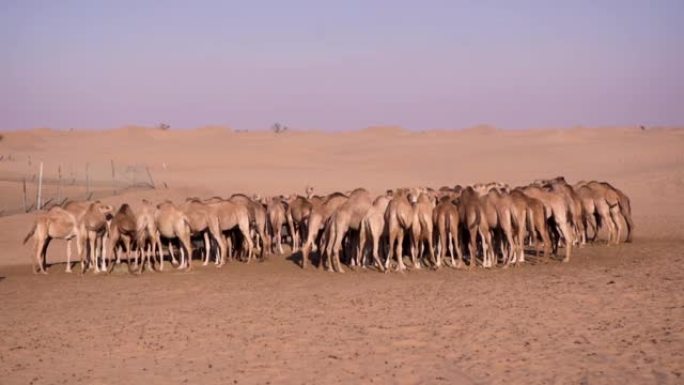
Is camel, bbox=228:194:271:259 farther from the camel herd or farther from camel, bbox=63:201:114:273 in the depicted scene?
camel, bbox=63:201:114:273

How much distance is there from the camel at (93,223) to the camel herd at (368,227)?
0.02m

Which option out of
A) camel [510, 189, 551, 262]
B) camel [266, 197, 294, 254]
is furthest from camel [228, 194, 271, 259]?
camel [510, 189, 551, 262]

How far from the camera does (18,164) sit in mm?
53719

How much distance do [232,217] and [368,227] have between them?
3.81 meters

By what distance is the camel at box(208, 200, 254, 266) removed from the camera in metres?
20.2

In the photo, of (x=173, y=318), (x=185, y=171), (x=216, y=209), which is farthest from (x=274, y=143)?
(x=173, y=318)

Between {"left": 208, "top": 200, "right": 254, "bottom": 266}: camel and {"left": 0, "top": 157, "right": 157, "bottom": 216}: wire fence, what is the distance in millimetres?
13720

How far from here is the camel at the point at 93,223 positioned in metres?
19.3

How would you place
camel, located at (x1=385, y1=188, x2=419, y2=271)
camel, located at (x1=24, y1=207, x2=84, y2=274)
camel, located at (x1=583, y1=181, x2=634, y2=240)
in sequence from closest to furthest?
1. camel, located at (x1=385, y1=188, x2=419, y2=271)
2. camel, located at (x1=24, y1=207, x2=84, y2=274)
3. camel, located at (x1=583, y1=181, x2=634, y2=240)

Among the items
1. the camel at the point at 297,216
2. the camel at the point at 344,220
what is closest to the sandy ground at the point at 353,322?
the camel at the point at 344,220

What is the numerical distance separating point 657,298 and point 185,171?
43.9 m

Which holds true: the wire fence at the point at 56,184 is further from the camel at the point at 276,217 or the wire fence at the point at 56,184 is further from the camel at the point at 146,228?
the camel at the point at 146,228

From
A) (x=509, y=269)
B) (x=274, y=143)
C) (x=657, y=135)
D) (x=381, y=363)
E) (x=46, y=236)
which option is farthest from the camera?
(x=274, y=143)

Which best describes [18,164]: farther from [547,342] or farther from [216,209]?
[547,342]
